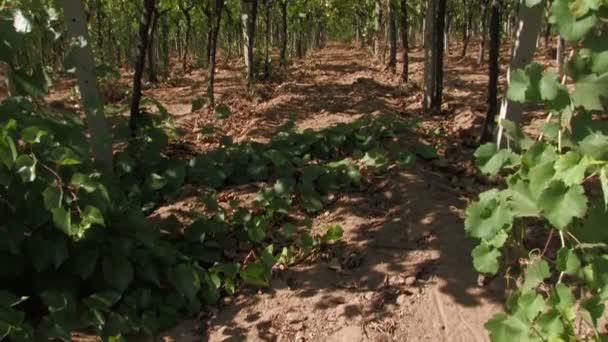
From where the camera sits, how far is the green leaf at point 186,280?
327 cm

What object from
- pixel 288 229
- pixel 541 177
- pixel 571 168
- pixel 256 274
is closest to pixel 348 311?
pixel 256 274

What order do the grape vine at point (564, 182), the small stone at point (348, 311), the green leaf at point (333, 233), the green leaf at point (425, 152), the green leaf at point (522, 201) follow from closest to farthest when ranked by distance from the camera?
the grape vine at point (564, 182) → the green leaf at point (522, 201) → the small stone at point (348, 311) → the green leaf at point (333, 233) → the green leaf at point (425, 152)

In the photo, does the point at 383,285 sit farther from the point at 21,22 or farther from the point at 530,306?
the point at 21,22

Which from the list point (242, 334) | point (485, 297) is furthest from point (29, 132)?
point (485, 297)

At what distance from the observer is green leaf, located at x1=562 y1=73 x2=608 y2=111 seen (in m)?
1.64

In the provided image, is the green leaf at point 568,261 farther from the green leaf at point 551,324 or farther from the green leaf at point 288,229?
the green leaf at point 288,229

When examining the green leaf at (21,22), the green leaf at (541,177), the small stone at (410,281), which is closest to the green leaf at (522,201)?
the green leaf at (541,177)

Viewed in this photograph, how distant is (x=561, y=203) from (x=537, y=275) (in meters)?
0.48

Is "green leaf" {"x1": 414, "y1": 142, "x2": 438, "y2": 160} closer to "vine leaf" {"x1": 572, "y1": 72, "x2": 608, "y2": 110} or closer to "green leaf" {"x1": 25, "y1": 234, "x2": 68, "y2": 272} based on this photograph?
"green leaf" {"x1": 25, "y1": 234, "x2": 68, "y2": 272}

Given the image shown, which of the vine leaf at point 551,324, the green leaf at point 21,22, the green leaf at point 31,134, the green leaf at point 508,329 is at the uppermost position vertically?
the green leaf at point 21,22

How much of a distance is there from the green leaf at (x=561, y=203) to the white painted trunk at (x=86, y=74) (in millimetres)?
3295

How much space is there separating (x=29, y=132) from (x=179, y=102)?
9913 millimetres

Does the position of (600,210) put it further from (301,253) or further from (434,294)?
(301,253)

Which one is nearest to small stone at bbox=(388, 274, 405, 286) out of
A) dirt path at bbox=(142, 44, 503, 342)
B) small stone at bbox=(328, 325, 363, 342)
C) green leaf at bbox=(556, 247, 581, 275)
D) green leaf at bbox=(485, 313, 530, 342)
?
dirt path at bbox=(142, 44, 503, 342)
